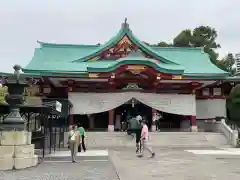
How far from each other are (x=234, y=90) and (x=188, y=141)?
21.6ft

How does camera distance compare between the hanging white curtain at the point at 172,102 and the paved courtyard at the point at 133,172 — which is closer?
the paved courtyard at the point at 133,172

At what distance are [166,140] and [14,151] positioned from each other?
1185 cm

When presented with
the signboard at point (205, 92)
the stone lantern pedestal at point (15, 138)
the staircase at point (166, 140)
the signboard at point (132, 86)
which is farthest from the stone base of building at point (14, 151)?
the signboard at point (205, 92)

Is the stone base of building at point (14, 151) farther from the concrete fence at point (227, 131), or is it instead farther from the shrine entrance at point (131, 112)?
the shrine entrance at point (131, 112)

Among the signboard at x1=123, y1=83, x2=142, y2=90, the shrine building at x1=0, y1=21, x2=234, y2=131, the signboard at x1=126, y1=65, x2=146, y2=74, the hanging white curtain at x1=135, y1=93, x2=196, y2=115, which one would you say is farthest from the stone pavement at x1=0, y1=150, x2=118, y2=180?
the hanging white curtain at x1=135, y1=93, x2=196, y2=115

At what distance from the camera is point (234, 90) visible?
81.3 ft

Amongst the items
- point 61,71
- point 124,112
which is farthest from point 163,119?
point 61,71

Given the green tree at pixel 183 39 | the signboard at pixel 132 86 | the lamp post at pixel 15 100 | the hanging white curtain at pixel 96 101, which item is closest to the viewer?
the lamp post at pixel 15 100

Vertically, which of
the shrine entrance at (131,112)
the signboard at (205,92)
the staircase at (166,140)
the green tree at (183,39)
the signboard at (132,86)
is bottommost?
the staircase at (166,140)

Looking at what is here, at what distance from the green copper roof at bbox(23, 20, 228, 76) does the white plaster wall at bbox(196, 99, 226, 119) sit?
2446 millimetres

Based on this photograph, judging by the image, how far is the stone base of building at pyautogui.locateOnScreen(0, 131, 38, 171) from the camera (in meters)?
10.2

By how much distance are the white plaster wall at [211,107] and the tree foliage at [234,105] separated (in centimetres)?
60

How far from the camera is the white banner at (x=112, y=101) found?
23500 millimetres

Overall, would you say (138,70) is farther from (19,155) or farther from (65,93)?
(19,155)
